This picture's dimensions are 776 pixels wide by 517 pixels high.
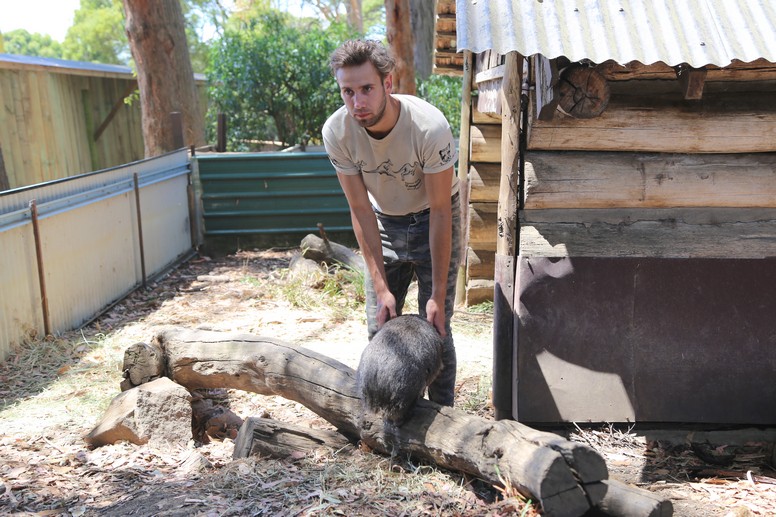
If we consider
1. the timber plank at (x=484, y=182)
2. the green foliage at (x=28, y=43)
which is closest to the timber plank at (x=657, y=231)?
the timber plank at (x=484, y=182)

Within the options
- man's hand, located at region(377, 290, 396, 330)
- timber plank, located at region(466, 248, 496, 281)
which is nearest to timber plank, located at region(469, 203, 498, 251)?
timber plank, located at region(466, 248, 496, 281)

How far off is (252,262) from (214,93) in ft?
16.6

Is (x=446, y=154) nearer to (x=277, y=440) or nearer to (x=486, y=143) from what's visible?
(x=277, y=440)

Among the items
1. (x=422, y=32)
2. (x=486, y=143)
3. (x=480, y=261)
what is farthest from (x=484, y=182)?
(x=422, y=32)

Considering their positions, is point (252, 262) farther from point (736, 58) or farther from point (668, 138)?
point (736, 58)

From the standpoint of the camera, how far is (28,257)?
5805 mm

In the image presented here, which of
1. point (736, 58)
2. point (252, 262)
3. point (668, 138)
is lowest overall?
point (252, 262)

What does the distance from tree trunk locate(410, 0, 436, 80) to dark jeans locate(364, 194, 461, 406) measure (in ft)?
40.5

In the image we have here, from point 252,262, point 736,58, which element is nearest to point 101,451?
point 736,58

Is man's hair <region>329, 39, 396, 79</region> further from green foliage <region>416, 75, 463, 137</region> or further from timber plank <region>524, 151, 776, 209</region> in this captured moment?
green foliage <region>416, 75, 463, 137</region>

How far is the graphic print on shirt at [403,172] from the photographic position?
3598 millimetres

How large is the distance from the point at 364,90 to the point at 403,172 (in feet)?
1.55

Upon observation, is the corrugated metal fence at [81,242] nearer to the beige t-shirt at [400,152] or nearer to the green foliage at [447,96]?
the beige t-shirt at [400,152]

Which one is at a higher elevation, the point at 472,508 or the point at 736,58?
the point at 736,58
